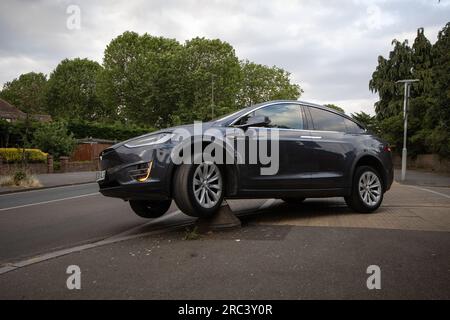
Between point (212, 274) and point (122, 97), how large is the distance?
52287 mm

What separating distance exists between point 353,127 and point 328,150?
3.21 feet

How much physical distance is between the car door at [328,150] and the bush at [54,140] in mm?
24838

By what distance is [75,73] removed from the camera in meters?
66.4

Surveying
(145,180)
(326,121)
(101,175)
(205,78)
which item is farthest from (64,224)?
(205,78)

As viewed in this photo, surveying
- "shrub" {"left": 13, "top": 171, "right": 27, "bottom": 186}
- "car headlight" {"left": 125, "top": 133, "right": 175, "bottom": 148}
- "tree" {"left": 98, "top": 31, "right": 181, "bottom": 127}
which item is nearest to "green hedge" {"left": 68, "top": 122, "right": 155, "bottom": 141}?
"tree" {"left": 98, "top": 31, "right": 181, "bottom": 127}

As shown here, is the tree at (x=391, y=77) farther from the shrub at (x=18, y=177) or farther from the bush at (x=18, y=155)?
the shrub at (x=18, y=177)

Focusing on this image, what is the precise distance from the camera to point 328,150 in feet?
22.8

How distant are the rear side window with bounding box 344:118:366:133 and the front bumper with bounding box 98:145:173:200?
3378 millimetres

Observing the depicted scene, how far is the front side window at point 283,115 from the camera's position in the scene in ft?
21.5

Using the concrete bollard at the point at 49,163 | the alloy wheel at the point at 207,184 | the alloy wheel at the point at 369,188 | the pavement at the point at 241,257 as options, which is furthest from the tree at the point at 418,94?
the alloy wheel at the point at 207,184

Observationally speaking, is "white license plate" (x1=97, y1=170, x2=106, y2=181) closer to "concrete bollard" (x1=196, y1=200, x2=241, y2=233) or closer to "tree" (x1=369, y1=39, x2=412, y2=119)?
"concrete bollard" (x1=196, y1=200, x2=241, y2=233)

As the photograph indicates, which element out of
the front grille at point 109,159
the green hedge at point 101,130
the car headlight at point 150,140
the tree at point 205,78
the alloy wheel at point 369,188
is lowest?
the alloy wheel at point 369,188

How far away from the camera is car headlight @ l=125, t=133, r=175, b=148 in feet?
18.5

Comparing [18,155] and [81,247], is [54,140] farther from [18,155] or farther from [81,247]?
[81,247]
